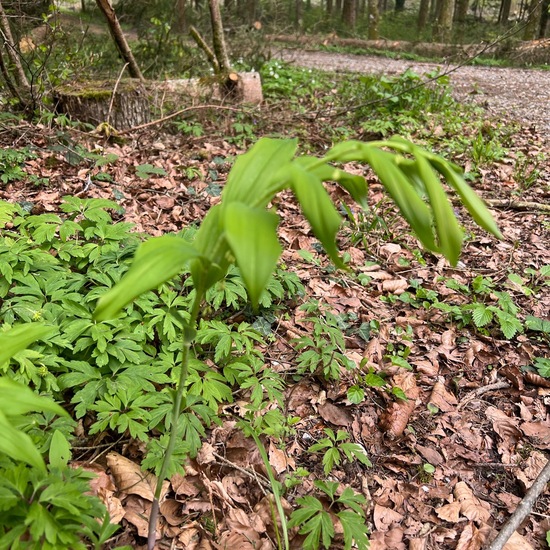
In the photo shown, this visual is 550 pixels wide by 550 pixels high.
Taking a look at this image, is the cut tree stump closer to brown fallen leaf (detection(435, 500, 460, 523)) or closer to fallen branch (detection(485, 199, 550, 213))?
fallen branch (detection(485, 199, 550, 213))

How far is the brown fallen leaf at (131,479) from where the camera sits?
1903 millimetres

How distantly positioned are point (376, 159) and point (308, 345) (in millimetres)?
1888

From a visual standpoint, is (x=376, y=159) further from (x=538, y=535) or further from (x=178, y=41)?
(x=178, y=41)

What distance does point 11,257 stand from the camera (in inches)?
93.4

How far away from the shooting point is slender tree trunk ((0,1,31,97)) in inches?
180

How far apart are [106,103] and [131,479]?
4.58 metres

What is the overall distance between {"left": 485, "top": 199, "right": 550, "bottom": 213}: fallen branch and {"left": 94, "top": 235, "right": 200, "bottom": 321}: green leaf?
4.51 meters

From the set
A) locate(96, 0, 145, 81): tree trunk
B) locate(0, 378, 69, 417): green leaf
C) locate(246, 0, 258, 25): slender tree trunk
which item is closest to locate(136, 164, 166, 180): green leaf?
locate(96, 0, 145, 81): tree trunk

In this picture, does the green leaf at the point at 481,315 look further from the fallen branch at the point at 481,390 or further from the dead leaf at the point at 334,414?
the dead leaf at the point at 334,414

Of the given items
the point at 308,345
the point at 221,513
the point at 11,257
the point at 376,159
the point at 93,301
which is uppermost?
the point at 376,159

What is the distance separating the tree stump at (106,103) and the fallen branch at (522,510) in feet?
17.3

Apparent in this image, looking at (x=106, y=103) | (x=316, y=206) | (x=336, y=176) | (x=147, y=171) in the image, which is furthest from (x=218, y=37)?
(x=316, y=206)

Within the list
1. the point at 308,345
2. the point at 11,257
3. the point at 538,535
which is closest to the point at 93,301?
the point at 11,257

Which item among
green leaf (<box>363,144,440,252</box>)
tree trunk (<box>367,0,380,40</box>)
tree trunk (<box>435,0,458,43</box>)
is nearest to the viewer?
green leaf (<box>363,144,440,252</box>)
